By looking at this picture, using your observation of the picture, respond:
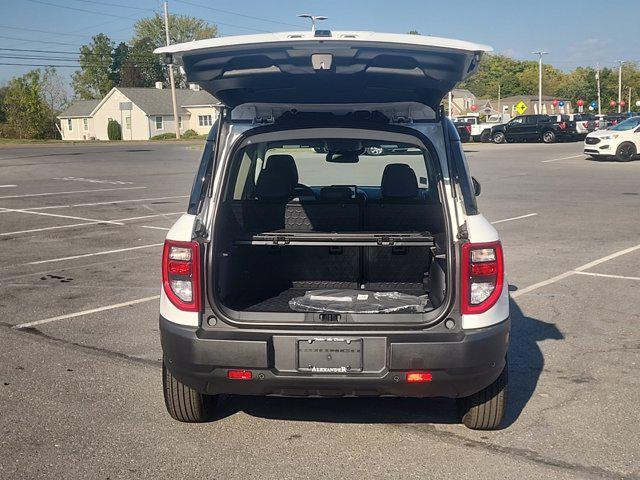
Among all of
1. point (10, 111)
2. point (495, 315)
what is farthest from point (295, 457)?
point (10, 111)

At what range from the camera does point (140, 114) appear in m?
82.7

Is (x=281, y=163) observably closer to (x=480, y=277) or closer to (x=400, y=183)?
(x=400, y=183)

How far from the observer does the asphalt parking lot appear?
12.7ft

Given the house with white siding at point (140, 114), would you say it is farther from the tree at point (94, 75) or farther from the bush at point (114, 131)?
the tree at point (94, 75)

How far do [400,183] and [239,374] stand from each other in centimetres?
182

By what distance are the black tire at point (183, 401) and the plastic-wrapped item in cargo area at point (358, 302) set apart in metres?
0.76

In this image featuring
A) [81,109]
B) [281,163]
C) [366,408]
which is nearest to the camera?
[366,408]

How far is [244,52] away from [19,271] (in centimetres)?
646

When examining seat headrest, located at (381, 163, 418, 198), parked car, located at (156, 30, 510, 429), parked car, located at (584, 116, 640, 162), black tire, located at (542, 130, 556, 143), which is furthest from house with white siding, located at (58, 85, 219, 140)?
parked car, located at (156, 30, 510, 429)

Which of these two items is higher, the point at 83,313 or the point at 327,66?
the point at 327,66

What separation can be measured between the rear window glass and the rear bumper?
1156mm

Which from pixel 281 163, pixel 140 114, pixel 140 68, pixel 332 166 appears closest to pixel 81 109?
pixel 140 114

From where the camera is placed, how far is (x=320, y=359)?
3787 millimetres

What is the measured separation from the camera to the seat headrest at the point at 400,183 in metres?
4.97
